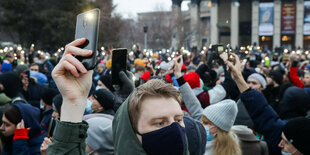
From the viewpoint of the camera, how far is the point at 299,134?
126 inches

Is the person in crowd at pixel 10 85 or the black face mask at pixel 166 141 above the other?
the black face mask at pixel 166 141

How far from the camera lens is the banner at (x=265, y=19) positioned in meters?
64.0

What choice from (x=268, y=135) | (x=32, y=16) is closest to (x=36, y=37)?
(x=32, y=16)

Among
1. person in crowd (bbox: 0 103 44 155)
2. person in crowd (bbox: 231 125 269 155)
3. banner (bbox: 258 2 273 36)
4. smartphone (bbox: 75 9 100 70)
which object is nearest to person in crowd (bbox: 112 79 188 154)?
smartphone (bbox: 75 9 100 70)

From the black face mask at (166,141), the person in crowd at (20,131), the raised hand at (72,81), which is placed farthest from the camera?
the person in crowd at (20,131)

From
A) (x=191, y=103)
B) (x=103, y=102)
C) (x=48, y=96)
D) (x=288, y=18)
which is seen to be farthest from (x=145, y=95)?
(x=288, y=18)

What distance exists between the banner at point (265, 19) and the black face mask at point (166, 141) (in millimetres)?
65114

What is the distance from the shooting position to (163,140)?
1924 mm

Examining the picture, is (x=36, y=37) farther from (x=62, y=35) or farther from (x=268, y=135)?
(x=268, y=135)

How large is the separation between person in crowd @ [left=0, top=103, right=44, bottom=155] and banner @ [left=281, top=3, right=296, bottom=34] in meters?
64.8

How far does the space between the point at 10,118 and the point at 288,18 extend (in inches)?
2588

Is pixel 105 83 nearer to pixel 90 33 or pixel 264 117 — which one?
pixel 264 117

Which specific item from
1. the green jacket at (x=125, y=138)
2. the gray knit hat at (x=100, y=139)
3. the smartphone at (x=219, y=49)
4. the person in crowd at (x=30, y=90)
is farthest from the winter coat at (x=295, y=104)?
the person in crowd at (x=30, y=90)

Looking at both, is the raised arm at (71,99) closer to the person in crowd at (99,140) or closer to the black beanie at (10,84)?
the person in crowd at (99,140)
